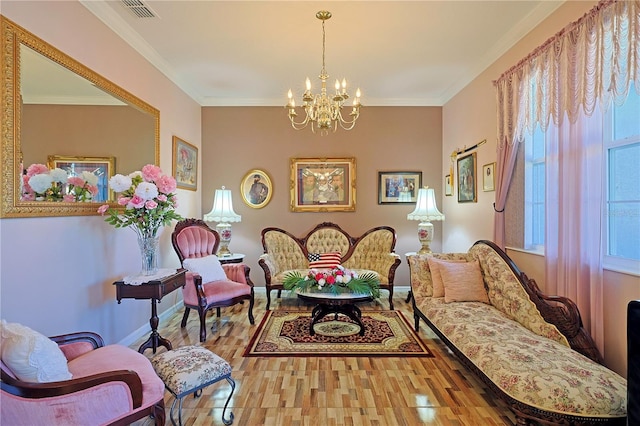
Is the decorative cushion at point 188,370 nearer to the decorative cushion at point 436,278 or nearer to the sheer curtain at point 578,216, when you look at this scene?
the decorative cushion at point 436,278

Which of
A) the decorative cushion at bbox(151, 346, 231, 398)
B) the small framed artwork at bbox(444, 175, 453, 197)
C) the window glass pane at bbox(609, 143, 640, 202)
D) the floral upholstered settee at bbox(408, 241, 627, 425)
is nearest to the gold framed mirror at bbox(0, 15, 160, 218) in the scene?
the decorative cushion at bbox(151, 346, 231, 398)

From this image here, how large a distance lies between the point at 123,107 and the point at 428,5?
315cm

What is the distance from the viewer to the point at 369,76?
450 cm

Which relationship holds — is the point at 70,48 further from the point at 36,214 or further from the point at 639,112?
the point at 639,112

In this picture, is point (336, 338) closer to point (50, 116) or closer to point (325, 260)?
point (325, 260)

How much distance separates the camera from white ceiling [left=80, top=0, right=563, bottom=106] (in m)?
2.95

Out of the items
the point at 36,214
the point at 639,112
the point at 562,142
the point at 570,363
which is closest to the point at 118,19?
the point at 36,214

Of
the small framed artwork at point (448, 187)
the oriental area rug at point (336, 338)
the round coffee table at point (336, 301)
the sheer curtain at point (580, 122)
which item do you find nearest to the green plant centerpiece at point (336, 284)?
the round coffee table at point (336, 301)

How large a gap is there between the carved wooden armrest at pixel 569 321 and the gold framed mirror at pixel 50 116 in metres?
3.92

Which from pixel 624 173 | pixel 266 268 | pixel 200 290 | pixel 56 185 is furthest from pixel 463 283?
pixel 56 185

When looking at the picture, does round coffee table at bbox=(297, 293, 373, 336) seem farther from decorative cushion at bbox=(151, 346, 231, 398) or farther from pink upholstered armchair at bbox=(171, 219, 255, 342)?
decorative cushion at bbox=(151, 346, 231, 398)

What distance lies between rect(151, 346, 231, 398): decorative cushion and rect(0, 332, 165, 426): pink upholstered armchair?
0.49 feet

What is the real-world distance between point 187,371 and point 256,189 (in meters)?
3.85

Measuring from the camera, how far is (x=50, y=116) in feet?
7.80
